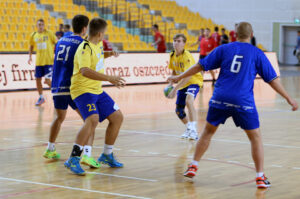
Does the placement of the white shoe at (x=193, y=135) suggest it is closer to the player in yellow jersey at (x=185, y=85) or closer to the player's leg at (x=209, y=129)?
the player in yellow jersey at (x=185, y=85)

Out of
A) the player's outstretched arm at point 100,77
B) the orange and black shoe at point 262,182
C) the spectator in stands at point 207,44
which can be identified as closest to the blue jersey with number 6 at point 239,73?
the orange and black shoe at point 262,182

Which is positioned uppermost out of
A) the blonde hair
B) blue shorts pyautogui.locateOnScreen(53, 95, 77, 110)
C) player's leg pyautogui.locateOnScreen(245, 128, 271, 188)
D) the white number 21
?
the blonde hair

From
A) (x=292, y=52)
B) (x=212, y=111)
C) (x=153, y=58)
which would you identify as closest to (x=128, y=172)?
(x=212, y=111)

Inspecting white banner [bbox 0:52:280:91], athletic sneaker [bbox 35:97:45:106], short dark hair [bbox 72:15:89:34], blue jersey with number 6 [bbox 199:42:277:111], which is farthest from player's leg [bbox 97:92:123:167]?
white banner [bbox 0:52:280:91]

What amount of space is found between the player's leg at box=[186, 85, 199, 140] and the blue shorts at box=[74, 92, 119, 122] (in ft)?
9.79

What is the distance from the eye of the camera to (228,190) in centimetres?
662

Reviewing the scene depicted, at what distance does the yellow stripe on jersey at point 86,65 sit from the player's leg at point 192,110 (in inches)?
125

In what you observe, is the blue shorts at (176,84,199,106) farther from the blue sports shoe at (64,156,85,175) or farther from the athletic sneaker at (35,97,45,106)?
the athletic sneaker at (35,97,45,106)

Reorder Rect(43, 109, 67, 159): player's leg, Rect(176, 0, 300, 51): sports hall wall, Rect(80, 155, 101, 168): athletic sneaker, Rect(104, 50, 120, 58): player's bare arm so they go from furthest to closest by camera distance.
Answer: Rect(176, 0, 300, 51): sports hall wall, Rect(43, 109, 67, 159): player's leg, Rect(104, 50, 120, 58): player's bare arm, Rect(80, 155, 101, 168): athletic sneaker

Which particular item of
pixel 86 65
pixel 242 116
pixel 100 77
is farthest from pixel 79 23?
pixel 242 116

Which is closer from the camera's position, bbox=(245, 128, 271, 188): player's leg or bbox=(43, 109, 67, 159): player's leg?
bbox=(245, 128, 271, 188): player's leg

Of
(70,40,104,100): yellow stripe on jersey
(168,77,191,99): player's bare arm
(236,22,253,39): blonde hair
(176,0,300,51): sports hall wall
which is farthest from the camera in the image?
(176,0,300,51): sports hall wall

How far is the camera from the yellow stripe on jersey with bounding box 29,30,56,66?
629 inches

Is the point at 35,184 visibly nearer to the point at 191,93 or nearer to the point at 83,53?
the point at 83,53
